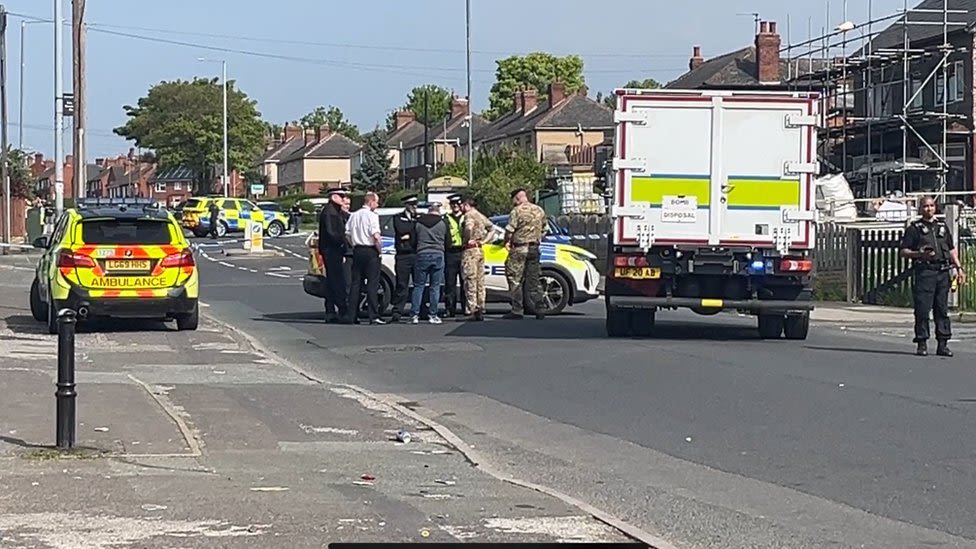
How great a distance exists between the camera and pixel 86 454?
952 centimetres

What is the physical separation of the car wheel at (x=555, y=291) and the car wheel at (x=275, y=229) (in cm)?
3889

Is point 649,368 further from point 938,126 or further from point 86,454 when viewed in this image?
point 938,126

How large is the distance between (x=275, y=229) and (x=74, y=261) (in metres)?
42.1

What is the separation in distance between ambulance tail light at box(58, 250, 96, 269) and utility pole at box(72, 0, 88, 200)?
30.4 feet

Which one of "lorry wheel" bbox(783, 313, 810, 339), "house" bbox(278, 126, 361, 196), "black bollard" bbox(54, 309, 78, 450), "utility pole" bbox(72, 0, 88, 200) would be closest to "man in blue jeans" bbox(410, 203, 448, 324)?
"lorry wheel" bbox(783, 313, 810, 339)

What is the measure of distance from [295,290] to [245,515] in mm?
21346

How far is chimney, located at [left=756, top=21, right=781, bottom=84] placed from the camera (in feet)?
199

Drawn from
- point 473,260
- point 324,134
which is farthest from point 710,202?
point 324,134

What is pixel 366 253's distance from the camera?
1978 cm

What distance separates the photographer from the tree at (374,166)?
91875 mm

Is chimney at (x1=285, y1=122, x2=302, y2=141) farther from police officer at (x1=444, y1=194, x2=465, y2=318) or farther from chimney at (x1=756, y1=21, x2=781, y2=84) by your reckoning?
police officer at (x1=444, y1=194, x2=465, y2=318)

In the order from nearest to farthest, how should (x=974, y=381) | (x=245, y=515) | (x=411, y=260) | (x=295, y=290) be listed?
1. (x=245, y=515)
2. (x=974, y=381)
3. (x=411, y=260)
4. (x=295, y=290)

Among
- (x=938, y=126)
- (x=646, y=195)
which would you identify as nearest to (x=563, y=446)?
(x=646, y=195)

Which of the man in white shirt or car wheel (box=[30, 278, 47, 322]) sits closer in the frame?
the man in white shirt
